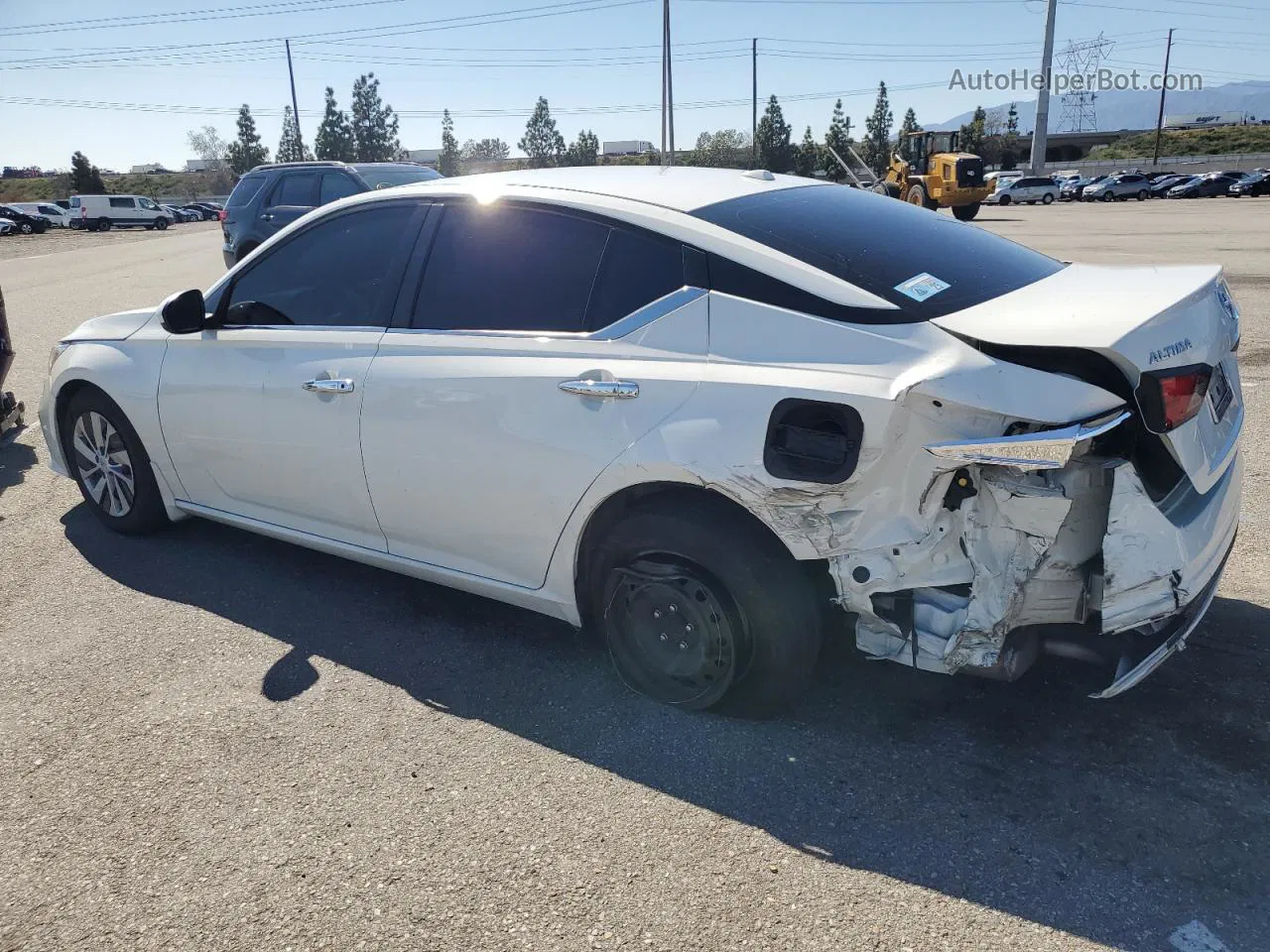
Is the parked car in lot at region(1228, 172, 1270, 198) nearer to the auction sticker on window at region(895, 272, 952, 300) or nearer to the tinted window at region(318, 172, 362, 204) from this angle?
the tinted window at region(318, 172, 362, 204)

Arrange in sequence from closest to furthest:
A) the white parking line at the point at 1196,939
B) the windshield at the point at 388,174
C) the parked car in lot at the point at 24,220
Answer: the white parking line at the point at 1196,939 → the windshield at the point at 388,174 → the parked car in lot at the point at 24,220

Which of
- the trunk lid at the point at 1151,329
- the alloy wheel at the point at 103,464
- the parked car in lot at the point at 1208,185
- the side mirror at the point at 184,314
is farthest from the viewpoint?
the parked car in lot at the point at 1208,185

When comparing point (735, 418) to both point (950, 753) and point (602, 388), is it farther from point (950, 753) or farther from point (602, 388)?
point (950, 753)

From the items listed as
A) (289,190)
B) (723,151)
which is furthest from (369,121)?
(289,190)

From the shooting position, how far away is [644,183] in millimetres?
3479

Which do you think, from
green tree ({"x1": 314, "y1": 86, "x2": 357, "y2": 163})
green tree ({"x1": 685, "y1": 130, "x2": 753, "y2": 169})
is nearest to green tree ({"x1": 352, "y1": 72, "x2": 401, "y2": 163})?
green tree ({"x1": 314, "y1": 86, "x2": 357, "y2": 163})

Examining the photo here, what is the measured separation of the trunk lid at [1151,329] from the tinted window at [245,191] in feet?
39.9

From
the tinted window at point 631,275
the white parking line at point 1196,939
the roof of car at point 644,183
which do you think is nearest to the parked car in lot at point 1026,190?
the roof of car at point 644,183

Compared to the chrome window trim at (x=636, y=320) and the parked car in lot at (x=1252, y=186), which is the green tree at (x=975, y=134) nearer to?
the parked car in lot at (x=1252, y=186)

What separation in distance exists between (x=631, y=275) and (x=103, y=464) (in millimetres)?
3089

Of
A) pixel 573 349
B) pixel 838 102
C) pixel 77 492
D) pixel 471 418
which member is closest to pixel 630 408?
pixel 573 349

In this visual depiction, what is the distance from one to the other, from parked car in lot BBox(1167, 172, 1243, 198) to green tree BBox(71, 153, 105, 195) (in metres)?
78.8

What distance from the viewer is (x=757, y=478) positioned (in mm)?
2713

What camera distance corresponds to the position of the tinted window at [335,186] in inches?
474
